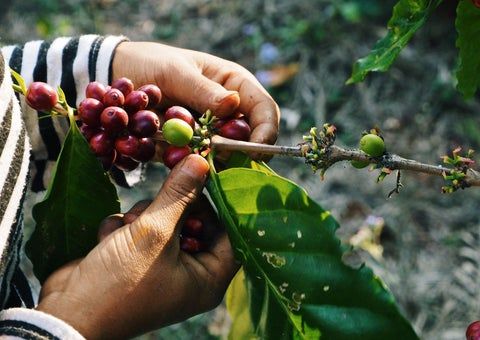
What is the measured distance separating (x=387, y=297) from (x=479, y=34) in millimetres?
477

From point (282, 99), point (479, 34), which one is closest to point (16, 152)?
point (479, 34)

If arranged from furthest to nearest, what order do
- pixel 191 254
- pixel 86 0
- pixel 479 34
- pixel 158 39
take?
pixel 86 0 < pixel 158 39 < pixel 191 254 < pixel 479 34

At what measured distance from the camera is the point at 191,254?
135cm

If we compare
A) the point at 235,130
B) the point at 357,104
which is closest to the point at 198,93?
the point at 235,130

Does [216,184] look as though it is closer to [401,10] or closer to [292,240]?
[292,240]

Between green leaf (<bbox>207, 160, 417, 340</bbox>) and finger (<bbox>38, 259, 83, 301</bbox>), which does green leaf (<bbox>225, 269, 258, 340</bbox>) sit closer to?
green leaf (<bbox>207, 160, 417, 340</bbox>)

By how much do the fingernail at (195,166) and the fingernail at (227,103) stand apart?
6.8 inches

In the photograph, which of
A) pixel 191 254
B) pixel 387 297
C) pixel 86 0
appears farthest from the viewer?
pixel 86 0

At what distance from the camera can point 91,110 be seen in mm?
A: 1271

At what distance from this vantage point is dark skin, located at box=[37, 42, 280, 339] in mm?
1193

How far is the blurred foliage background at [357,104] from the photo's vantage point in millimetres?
2740

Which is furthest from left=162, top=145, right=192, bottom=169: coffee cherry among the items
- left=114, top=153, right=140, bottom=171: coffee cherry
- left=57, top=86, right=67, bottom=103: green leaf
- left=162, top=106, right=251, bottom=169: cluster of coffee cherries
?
left=57, top=86, right=67, bottom=103: green leaf

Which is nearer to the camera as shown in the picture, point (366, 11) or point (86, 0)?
point (366, 11)

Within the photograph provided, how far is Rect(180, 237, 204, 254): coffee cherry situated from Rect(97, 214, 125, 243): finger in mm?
120
